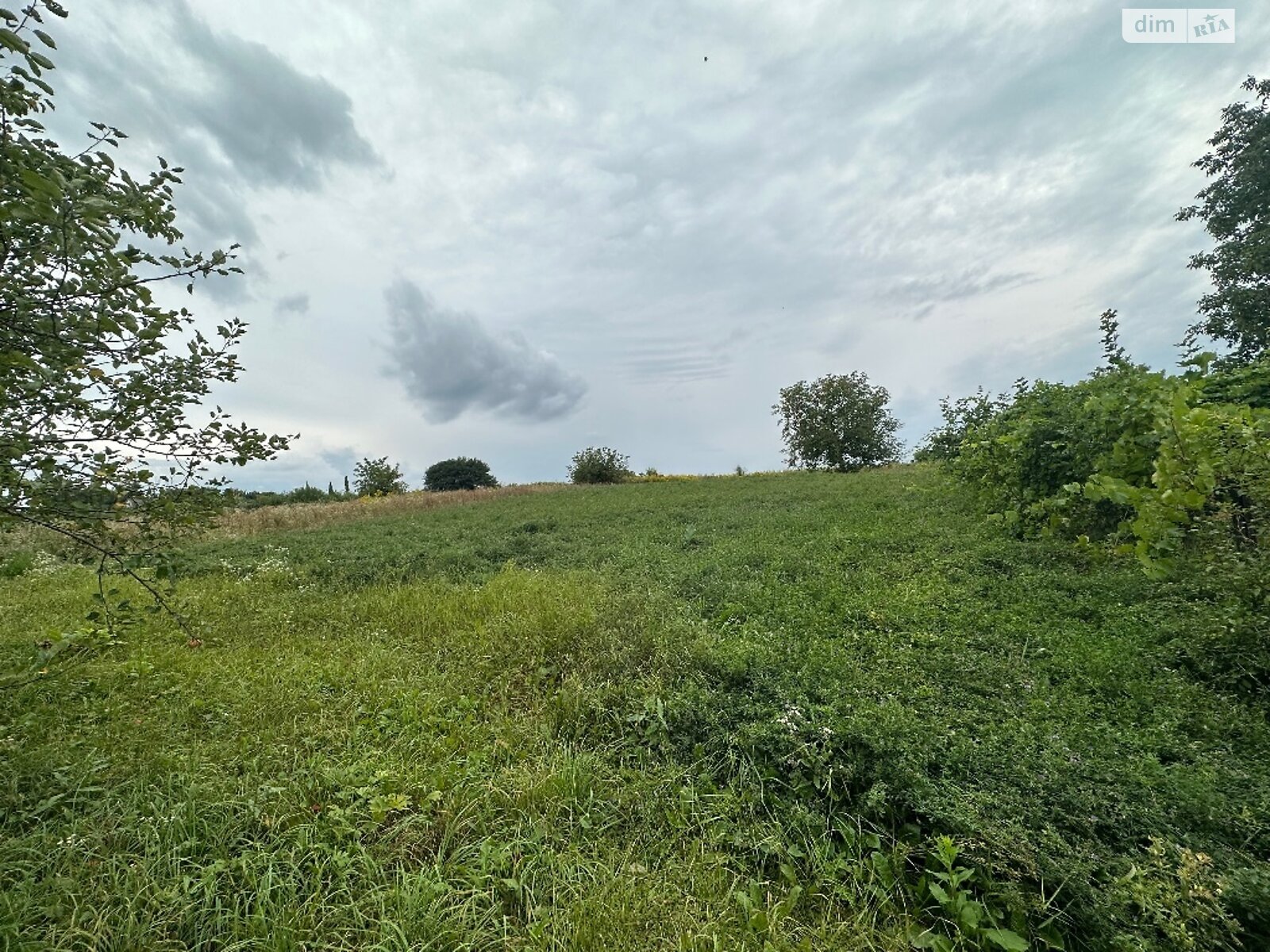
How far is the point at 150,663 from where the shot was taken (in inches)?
170

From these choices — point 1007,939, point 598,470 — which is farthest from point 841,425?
point 1007,939

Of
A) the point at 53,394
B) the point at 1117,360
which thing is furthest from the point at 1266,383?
the point at 53,394

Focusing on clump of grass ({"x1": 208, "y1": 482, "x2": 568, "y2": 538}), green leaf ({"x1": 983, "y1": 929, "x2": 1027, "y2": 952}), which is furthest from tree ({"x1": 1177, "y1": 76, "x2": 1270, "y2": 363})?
clump of grass ({"x1": 208, "y1": 482, "x2": 568, "y2": 538})

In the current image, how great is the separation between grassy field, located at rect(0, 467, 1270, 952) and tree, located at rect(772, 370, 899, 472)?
35819 millimetres

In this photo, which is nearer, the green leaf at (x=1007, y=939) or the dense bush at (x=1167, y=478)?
the green leaf at (x=1007, y=939)

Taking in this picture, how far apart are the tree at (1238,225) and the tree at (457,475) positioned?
4098 centimetres

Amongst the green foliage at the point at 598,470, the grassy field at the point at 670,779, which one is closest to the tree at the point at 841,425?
the green foliage at the point at 598,470

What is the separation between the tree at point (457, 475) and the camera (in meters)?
43.2

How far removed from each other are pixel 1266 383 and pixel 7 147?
8778mm

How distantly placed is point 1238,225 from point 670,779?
87.0 ft

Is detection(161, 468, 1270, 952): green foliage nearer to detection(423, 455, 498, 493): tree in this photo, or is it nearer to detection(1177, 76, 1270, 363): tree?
detection(1177, 76, 1270, 363): tree

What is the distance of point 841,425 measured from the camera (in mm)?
39375

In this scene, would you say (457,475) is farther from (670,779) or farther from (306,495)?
(670,779)

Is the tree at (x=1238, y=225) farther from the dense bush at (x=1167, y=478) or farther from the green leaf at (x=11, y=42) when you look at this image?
the green leaf at (x=11, y=42)
